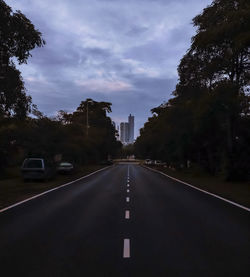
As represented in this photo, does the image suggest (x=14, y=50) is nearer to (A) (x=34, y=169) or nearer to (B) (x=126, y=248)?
(B) (x=126, y=248)

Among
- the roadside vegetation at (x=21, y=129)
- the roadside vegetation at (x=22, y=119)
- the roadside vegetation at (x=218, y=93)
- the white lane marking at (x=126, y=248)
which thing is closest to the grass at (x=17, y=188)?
the roadside vegetation at (x=21, y=129)

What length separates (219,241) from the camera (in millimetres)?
8648

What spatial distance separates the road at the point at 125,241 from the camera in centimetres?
652

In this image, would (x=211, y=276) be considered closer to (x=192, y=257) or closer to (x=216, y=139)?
(x=192, y=257)

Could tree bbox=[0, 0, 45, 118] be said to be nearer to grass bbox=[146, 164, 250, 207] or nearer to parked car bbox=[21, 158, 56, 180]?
grass bbox=[146, 164, 250, 207]

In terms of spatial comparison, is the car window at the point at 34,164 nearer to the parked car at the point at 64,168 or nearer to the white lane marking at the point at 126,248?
the parked car at the point at 64,168

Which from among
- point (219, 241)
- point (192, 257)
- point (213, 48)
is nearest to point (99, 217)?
point (219, 241)

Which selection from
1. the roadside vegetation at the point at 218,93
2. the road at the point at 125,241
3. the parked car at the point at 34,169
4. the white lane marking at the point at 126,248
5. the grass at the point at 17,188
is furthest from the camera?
the parked car at the point at 34,169

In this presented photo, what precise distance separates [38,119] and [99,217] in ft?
104

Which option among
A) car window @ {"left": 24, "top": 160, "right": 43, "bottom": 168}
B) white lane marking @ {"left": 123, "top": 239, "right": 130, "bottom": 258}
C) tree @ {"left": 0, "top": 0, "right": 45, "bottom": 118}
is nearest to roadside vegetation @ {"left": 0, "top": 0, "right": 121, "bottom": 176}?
tree @ {"left": 0, "top": 0, "right": 45, "bottom": 118}

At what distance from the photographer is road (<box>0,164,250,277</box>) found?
21.4 ft

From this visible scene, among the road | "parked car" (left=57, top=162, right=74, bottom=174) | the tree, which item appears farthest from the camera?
"parked car" (left=57, top=162, right=74, bottom=174)

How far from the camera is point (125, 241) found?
871 centimetres

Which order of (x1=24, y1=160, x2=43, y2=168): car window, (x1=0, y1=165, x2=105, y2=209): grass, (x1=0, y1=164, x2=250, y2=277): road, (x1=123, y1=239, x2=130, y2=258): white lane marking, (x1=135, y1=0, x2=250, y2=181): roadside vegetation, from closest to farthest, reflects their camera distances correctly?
(x1=0, y1=164, x2=250, y2=277): road
(x1=123, y1=239, x2=130, y2=258): white lane marking
(x1=0, y1=165, x2=105, y2=209): grass
(x1=135, y1=0, x2=250, y2=181): roadside vegetation
(x1=24, y1=160, x2=43, y2=168): car window
